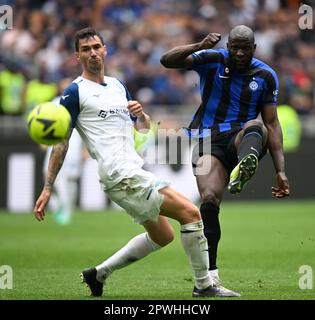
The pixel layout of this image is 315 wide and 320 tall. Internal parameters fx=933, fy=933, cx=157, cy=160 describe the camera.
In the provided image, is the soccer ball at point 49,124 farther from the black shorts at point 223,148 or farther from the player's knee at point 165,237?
the black shorts at point 223,148

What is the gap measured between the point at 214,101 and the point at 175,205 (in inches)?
64.5

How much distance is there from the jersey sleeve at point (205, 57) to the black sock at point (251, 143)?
0.81 m

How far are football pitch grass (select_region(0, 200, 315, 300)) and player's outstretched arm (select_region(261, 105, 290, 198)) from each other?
936 millimetres

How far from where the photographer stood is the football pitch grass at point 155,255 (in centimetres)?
877

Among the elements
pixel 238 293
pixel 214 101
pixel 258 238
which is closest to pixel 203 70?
pixel 214 101

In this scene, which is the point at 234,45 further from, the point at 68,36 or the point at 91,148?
the point at 68,36

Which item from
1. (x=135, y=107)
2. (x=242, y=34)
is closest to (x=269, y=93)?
(x=242, y=34)

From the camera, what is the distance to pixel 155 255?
42.1 ft

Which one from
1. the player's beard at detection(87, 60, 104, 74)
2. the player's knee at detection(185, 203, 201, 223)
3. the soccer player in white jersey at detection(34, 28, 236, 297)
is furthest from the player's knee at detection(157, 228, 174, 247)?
the player's beard at detection(87, 60, 104, 74)

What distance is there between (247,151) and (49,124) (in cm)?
185

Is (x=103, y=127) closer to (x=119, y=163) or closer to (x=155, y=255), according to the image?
(x=119, y=163)

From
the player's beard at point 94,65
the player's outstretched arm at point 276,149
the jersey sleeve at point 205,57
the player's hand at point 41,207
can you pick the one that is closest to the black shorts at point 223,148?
the player's outstretched arm at point 276,149

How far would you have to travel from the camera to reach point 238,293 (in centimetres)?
841

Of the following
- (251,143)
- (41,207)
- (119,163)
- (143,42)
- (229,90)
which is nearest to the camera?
(41,207)
